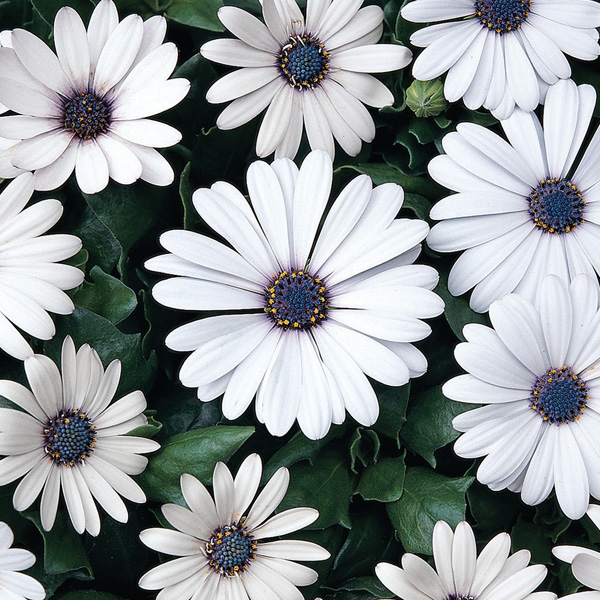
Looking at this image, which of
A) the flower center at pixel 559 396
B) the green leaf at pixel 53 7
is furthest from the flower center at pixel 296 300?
the green leaf at pixel 53 7

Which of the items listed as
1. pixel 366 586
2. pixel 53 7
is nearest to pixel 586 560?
pixel 366 586

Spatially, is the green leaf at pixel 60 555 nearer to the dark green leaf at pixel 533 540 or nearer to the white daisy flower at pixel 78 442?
the white daisy flower at pixel 78 442

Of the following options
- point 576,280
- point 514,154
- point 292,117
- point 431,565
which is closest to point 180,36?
point 292,117

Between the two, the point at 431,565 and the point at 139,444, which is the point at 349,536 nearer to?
the point at 431,565

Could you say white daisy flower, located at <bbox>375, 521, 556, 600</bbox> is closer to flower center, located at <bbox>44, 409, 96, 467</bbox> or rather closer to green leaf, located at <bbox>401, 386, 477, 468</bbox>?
green leaf, located at <bbox>401, 386, 477, 468</bbox>

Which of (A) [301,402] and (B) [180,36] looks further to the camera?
(B) [180,36]

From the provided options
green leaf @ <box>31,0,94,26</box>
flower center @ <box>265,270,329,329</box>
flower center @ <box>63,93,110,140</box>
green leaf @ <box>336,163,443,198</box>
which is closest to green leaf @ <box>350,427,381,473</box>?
flower center @ <box>265,270,329,329</box>

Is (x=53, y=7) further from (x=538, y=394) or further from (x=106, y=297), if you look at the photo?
(x=538, y=394)
